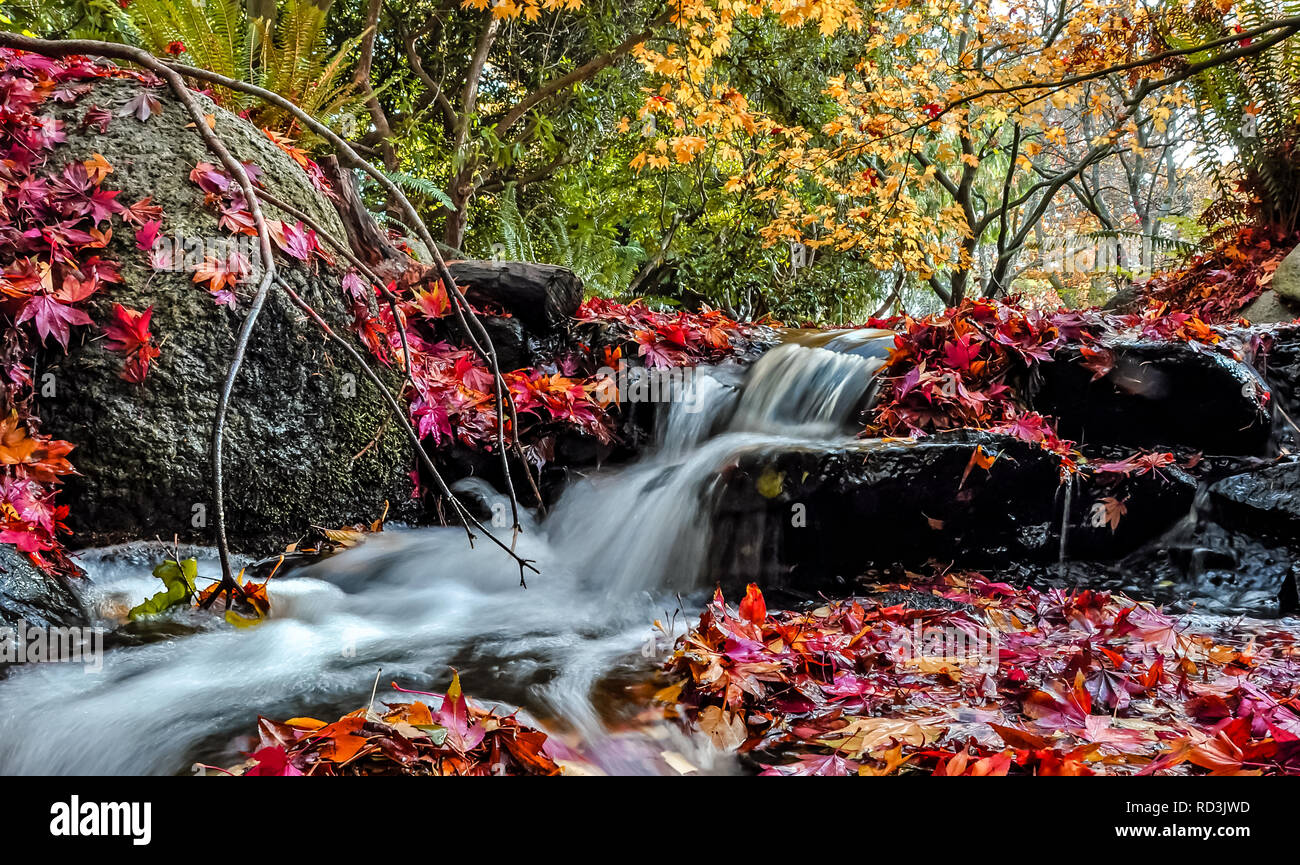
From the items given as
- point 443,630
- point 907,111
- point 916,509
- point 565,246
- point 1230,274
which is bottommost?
point 443,630

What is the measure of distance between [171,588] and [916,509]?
9.39 feet

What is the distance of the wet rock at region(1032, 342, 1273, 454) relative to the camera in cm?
363

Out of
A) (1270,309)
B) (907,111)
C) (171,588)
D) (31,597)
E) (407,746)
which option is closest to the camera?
(407,746)

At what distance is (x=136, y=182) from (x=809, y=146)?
28.8ft

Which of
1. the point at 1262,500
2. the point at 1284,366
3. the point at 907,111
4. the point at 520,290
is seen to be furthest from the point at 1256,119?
the point at 520,290

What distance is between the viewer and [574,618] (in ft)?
9.54

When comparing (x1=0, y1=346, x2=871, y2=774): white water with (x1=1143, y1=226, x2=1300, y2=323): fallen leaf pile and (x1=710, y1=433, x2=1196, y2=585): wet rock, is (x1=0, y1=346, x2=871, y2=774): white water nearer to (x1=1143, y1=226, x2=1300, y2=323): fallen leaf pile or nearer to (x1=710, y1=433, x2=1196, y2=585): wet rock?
(x1=710, y1=433, x2=1196, y2=585): wet rock

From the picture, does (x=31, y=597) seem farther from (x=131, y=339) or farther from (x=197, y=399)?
(x=131, y=339)

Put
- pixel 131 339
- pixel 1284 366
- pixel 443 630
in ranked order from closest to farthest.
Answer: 1. pixel 443 630
2. pixel 131 339
3. pixel 1284 366

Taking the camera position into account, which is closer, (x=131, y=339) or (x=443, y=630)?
(x=443, y=630)

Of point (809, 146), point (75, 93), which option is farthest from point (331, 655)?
point (809, 146)

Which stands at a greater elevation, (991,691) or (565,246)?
(565,246)

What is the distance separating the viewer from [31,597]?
222 cm
